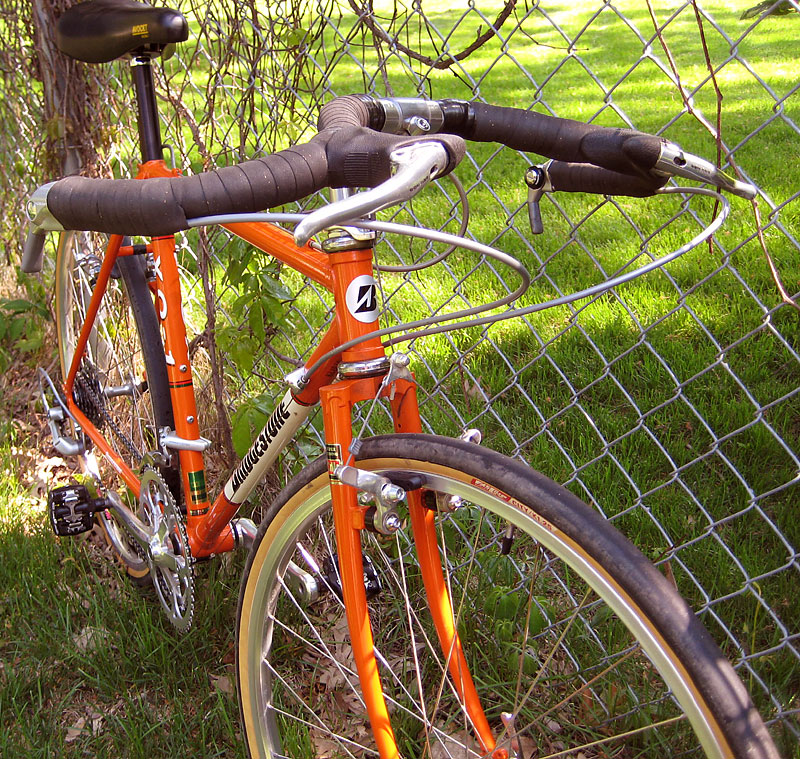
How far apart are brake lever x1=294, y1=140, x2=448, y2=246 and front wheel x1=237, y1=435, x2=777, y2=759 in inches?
19.3

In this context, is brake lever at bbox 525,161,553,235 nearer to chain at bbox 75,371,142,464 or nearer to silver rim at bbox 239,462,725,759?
silver rim at bbox 239,462,725,759

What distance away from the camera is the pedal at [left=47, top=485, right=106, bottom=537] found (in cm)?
231

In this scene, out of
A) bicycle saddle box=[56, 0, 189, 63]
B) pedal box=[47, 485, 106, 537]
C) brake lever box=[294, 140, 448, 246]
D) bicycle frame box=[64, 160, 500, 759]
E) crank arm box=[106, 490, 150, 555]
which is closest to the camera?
brake lever box=[294, 140, 448, 246]

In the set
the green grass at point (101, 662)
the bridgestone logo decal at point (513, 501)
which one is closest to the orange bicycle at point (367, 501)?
the bridgestone logo decal at point (513, 501)

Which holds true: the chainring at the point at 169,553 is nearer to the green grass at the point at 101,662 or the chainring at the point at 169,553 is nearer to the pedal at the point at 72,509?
the green grass at the point at 101,662

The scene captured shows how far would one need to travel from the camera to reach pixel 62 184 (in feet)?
3.33

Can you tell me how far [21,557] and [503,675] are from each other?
149 centimetres

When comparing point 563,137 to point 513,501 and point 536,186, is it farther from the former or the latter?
point 513,501

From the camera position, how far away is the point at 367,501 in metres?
1.31

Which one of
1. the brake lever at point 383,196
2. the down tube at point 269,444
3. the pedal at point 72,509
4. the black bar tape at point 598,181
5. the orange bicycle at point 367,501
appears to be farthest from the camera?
the pedal at point 72,509

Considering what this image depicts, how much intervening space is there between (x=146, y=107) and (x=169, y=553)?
1035 mm

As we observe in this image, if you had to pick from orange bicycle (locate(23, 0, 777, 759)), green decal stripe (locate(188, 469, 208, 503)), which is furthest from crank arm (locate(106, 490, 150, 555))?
green decal stripe (locate(188, 469, 208, 503))

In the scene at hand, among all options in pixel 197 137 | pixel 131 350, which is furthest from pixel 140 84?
pixel 131 350

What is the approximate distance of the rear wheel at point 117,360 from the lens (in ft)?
6.91
